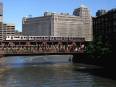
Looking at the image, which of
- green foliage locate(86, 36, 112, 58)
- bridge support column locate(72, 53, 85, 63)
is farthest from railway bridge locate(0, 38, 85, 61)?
green foliage locate(86, 36, 112, 58)

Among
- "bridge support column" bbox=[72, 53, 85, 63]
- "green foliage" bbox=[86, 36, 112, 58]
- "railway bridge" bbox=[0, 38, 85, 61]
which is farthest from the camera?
"bridge support column" bbox=[72, 53, 85, 63]

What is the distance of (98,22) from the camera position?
17875 cm

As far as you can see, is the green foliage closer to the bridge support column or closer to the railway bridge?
the railway bridge

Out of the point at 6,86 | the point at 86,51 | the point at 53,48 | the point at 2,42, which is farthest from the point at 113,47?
the point at 6,86

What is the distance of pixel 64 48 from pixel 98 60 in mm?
25269

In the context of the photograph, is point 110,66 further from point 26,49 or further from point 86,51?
point 26,49

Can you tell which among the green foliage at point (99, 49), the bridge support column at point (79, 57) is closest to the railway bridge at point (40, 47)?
the bridge support column at point (79, 57)

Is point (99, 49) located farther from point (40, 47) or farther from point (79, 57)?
point (79, 57)

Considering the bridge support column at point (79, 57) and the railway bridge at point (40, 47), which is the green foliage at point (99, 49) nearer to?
the railway bridge at point (40, 47)

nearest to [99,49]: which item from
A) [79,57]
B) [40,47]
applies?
[40,47]

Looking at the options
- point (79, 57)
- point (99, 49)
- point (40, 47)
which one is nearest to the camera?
point (99, 49)

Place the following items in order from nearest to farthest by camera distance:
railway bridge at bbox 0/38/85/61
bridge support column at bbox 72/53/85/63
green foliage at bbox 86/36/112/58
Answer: green foliage at bbox 86/36/112/58, railway bridge at bbox 0/38/85/61, bridge support column at bbox 72/53/85/63

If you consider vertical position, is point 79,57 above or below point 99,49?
below

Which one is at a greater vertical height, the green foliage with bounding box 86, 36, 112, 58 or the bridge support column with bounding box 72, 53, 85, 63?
the green foliage with bounding box 86, 36, 112, 58
